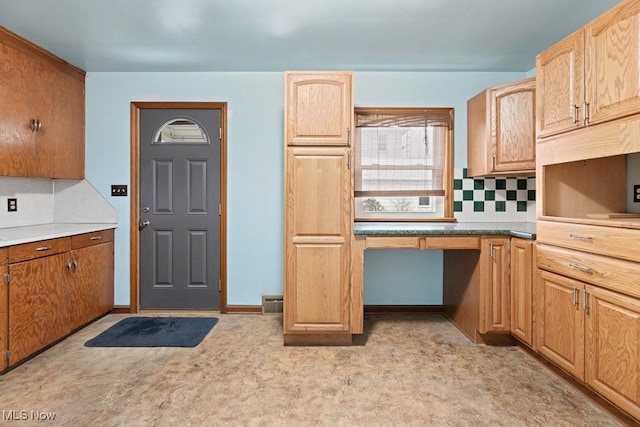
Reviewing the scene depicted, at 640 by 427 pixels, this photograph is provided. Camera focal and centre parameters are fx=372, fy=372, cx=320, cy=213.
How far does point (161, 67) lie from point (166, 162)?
86 cm

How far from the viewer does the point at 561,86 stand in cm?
219

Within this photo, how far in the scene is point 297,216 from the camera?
8.91 ft

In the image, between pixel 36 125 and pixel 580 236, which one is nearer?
pixel 580 236

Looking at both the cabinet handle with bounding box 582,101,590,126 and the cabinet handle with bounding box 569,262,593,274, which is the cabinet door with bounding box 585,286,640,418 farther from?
the cabinet handle with bounding box 582,101,590,126

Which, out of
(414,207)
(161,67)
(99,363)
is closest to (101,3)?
(161,67)

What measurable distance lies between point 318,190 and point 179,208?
1608 millimetres

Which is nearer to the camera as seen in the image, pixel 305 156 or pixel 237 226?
pixel 305 156

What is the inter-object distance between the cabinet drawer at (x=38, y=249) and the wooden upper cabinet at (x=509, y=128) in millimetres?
3391

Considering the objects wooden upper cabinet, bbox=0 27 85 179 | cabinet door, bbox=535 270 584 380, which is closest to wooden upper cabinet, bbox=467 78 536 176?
cabinet door, bbox=535 270 584 380

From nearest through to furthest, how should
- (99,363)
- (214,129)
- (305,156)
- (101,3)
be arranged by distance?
(101,3), (99,363), (305,156), (214,129)

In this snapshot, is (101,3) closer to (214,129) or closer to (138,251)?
(214,129)

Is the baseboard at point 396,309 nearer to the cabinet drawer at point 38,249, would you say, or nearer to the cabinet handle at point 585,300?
the cabinet handle at point 585,300

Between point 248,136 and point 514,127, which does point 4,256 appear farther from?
point 514,127

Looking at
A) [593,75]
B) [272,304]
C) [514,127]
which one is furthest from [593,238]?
[272,304]
